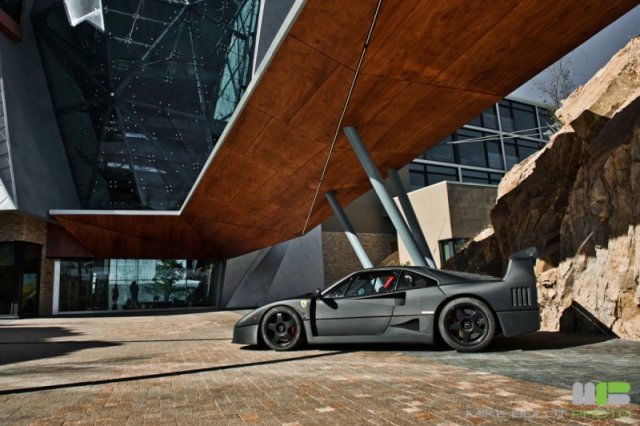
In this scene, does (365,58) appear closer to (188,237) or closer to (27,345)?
(27,345)

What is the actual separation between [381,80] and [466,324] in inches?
164

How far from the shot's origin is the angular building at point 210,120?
248 inches

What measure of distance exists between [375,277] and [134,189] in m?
22.1

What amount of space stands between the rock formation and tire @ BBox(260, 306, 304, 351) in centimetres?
472

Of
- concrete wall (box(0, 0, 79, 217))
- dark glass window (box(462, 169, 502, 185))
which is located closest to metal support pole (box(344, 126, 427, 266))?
concrete wall (box(0, 0, 79, 217))

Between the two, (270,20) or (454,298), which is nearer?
(454,298)

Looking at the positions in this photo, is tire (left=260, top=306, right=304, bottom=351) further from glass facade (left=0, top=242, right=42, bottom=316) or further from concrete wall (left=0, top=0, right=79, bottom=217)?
glass facade (left=0, top=242, right=42, bottom=316)

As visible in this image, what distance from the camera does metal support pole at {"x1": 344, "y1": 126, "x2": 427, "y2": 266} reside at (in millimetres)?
8773

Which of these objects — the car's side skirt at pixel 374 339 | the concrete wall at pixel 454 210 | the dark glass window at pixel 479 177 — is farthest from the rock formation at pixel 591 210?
the dark glass window at pixel 479 177

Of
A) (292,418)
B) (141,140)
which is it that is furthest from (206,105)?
(292,418)

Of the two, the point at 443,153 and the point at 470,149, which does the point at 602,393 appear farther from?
the point at 470,149

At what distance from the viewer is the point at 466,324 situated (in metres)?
5.74

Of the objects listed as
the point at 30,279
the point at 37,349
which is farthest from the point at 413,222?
the point at 30,279

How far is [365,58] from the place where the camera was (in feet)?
21.5
